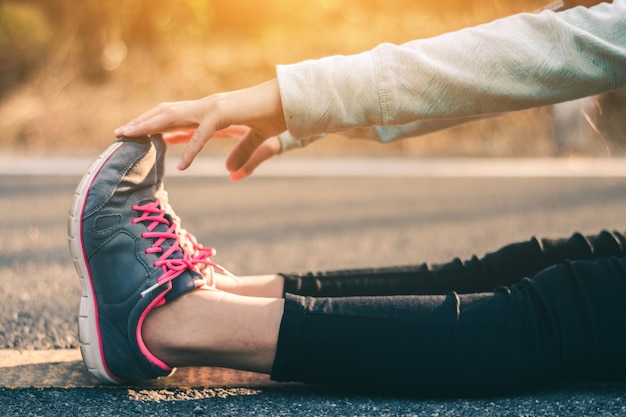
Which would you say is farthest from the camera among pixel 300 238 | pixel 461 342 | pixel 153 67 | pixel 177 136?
pixel 153 67

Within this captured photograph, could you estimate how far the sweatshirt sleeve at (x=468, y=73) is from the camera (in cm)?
127

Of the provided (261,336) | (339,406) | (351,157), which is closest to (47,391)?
(261,336)

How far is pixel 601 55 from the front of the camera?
1.26 metres

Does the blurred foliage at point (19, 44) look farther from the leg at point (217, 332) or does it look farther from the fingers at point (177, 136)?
the leg at point (217, 332)

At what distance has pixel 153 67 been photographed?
7656mm

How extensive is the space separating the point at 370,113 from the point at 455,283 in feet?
1.60

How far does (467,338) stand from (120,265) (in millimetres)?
660

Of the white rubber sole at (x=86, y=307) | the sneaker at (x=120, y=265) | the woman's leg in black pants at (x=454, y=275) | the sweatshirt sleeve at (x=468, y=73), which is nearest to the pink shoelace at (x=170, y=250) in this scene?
the sneaker at (x=120, y=265)

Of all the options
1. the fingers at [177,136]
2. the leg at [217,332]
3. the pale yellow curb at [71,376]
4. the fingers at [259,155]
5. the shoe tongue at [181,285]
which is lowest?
the pale yellow curb at [71,376]

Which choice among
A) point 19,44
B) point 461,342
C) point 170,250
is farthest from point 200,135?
point 19,44

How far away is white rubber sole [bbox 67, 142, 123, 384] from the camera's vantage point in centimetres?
134

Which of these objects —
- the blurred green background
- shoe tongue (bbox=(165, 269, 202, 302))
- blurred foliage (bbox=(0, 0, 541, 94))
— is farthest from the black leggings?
blurred foliage (bbox=(0, 0, 541, 94))

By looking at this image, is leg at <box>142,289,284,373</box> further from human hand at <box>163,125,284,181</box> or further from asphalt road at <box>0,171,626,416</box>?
human hand at <box>163,125,284,181</box>

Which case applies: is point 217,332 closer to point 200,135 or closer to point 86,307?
point 86,307
